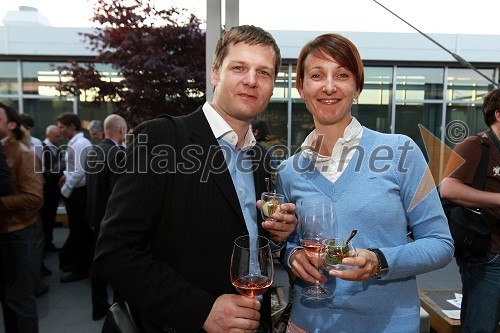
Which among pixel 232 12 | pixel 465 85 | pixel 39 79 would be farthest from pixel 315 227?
pixel 465 85

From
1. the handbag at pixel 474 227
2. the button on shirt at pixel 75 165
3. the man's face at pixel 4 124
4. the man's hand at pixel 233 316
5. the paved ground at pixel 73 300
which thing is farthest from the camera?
the button on shirt at pixel 75 165

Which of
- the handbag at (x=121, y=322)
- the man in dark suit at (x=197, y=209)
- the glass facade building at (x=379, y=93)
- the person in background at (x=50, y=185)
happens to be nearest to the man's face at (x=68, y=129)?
the person in background at (x=50, y=185)

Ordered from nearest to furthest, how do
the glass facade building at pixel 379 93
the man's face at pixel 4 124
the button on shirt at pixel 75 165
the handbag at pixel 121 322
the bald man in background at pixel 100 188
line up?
the handbag at pixel 121 322 < the man's face at pixel 4 124 < the bald man in background at pixel 100 188 < the button on shirt at pixel 75 165 < the glass facade building at pixel 379 93

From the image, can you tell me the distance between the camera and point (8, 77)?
782cm

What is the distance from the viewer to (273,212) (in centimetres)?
131

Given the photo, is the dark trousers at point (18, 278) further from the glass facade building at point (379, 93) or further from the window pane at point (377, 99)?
the window pane at point (377, 99)

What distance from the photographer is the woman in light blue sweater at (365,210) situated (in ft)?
4.42

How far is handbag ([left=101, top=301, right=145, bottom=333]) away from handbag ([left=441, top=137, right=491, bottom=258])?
201cm

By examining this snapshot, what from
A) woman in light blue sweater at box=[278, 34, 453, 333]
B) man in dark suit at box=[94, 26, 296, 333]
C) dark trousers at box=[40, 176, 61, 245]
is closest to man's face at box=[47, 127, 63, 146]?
dark trousers at box=[40, 176, 61, 245]

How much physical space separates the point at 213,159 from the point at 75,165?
402 centimetres

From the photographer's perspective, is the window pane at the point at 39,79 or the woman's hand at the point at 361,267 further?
the window pane at the point at 39,79

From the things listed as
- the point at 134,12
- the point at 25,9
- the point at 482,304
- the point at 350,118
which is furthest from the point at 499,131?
the point at 25,9

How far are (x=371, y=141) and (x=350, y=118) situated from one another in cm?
16

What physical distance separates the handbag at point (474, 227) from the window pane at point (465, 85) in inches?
266
